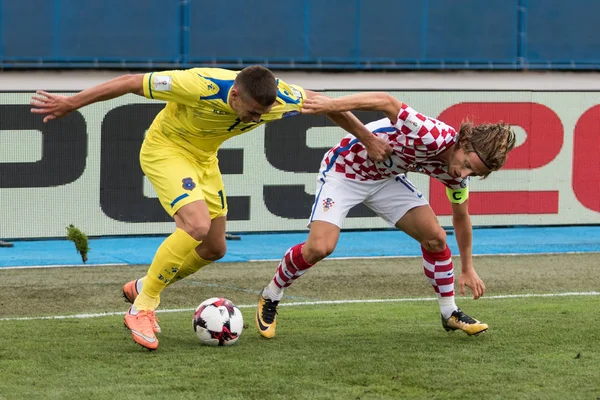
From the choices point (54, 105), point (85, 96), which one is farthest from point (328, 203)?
point (54, 105)

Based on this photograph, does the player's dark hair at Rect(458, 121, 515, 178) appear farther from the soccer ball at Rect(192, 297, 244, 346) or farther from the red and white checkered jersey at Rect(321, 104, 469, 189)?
the soccer ball at Rect(192, 297, 244, 346)

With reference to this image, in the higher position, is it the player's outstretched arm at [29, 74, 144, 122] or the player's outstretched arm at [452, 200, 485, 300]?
the player's outstretched arm at [29, 74, 144, 122]

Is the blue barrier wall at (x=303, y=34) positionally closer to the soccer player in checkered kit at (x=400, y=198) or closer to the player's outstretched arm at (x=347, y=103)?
the soccer player in checkered kit at (x=400, y=198)

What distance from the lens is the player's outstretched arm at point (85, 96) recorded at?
21.1ft

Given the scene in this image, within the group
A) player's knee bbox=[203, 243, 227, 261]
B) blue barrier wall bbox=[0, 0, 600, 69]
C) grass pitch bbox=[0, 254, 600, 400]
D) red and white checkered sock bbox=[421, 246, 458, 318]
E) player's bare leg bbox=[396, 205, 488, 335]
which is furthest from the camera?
blue barrier wall bbox=[0, 0, 600, 69]

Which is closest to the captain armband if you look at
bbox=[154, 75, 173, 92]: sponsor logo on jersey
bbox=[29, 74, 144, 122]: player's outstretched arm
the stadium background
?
bbox=[154, 75, 173, 92]: sponsor logo on jersey

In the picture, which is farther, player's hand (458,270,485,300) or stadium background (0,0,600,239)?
stadium background (0,0,600,239)

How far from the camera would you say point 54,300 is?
9.37 meters

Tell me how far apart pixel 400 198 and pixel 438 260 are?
497mm

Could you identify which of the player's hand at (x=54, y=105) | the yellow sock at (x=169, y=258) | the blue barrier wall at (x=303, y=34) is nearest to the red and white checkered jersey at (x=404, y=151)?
the yellow sock at (x=169, y=258)

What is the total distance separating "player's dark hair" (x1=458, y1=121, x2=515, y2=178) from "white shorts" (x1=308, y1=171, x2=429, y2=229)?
2.50 feet

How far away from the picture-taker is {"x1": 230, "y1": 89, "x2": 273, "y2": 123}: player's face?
6.51 meters

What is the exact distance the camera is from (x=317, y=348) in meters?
6.77

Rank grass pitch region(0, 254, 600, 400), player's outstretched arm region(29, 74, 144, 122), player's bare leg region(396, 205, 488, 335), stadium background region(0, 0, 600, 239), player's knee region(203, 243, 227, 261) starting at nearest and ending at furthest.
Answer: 1. grass pitch region(0, 254, 600, 400)
2. player's outstretched arm region(29, 74, 144, 122)
3. player's bare leg region(396, 205, 488, 335)
4. player's knee region(203, 243, 227, 261)
5. stadium background region(0, 0, 600, 239)
